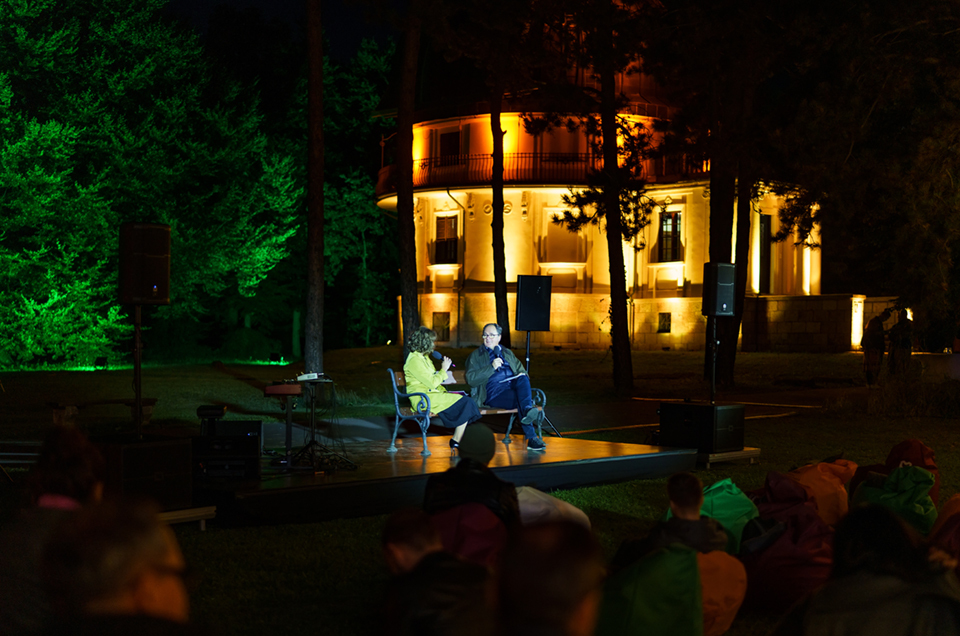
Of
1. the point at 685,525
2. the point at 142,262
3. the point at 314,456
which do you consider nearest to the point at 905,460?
the point at 685,525

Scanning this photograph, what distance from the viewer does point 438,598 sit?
2.84 m

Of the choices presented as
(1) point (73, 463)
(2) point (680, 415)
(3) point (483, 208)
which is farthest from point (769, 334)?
(1) point (73, 463)

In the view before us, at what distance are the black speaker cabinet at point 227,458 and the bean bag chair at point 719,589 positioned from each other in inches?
168

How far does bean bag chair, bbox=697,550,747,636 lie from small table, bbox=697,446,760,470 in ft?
19.0

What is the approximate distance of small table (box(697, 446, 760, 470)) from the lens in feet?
35.5

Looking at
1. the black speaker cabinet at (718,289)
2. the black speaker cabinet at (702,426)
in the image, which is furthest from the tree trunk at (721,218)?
the black speaker cabinet at (702,426)

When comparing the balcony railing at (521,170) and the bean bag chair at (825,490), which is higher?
the balcony railing at (521,170)

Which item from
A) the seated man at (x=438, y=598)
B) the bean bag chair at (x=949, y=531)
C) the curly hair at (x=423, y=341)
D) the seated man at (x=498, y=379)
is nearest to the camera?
the seated man at (x=438, y=598)

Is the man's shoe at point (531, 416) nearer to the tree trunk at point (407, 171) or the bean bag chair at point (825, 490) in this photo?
the bean bag chair at point (825, 490)

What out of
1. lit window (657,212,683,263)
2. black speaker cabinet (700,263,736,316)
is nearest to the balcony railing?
lit window (657,212,683,263)

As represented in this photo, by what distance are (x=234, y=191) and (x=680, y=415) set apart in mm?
24779

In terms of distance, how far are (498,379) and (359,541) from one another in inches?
151

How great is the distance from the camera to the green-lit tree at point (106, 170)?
91.2 feet

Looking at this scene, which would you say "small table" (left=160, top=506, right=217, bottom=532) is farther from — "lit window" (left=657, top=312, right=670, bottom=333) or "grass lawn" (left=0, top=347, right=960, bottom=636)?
"lit window" (left=657, top=312, right=670, bottom=333)
